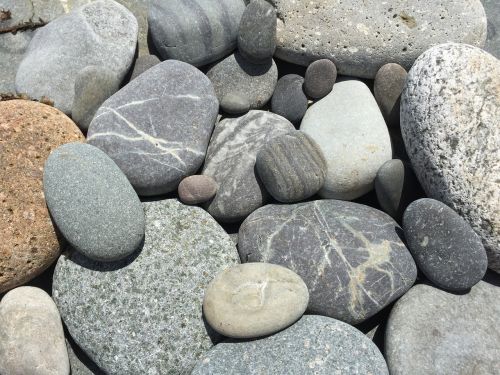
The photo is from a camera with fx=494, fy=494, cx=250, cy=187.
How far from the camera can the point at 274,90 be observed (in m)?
3.29

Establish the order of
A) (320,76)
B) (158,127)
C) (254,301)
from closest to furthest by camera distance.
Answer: (254,301)
(158,127)
(320,76)

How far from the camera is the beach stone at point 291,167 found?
2.86 meters

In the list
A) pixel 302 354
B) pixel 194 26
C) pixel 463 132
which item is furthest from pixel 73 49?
pixel 463 132

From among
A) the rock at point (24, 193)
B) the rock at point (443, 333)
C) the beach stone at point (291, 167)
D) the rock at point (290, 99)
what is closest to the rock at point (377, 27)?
the rock at point (290, 99)

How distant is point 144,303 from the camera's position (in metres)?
2.68

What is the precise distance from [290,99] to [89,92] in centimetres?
126

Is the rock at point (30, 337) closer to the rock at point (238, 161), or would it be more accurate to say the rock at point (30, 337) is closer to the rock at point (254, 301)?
the rock at point (254, 301)

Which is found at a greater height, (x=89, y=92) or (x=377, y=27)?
(x=377, y=27)

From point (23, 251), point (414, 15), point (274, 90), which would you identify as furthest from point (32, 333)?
point (414, 15)

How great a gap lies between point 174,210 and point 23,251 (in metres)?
0.84

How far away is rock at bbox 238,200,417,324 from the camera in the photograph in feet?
8.88

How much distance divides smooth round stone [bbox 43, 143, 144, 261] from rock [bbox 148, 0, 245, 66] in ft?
3.22

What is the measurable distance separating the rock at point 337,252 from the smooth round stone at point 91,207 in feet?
2.30

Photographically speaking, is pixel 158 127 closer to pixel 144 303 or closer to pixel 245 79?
pixel 245 79
